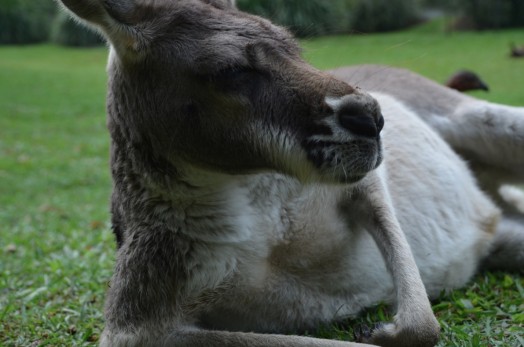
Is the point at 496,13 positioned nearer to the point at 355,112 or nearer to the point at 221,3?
the point at 221,3

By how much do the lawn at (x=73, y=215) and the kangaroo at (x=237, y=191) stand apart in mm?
312

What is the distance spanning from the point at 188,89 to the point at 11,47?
39301mm

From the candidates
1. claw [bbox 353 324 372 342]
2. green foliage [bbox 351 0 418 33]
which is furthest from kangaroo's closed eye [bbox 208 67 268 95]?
green foliage [bbox 351 0 418 33]

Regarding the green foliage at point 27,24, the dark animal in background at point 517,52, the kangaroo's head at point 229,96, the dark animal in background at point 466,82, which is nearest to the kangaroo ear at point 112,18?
the kangaroo's head at point 229,96

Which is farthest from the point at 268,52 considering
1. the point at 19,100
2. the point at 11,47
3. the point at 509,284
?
the point at 11,47

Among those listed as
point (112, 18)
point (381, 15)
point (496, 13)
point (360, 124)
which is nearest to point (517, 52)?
point (496, 13)

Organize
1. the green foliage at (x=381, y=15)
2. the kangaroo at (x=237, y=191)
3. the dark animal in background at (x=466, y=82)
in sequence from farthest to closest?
the green foliage at (x=381, y=15) < the dark animal in background at (x=466, y=82) < the kangaroo at (x=237, y=191)

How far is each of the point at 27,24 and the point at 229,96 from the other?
134 ft

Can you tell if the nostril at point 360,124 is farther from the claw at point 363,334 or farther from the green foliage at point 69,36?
the green foliage at point 69,36

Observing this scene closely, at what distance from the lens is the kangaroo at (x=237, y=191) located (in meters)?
2.81

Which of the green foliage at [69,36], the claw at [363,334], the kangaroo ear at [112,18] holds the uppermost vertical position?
the kangaroo ear at [112,18]

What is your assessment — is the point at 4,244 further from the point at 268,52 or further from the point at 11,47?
the point at 11,47

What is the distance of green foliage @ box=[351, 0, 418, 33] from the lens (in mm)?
31172

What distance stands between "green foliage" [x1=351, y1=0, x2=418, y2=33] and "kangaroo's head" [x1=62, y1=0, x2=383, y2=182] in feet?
93.1
